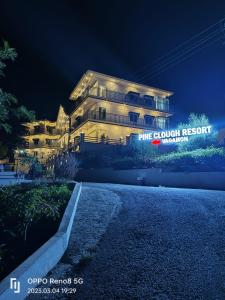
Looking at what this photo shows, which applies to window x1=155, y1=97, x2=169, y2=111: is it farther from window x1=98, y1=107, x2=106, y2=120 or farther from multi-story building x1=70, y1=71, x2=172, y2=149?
window x1=98, y1=107, x2=106, y2=120

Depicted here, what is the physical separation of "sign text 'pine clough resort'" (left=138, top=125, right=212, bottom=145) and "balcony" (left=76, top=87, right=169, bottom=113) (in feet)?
42.7

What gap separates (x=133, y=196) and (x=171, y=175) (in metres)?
7.17

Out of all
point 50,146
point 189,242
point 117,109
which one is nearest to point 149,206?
point 189,242

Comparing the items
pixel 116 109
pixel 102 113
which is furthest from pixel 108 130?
pixel 116 109

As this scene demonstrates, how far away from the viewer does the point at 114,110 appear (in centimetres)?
3894

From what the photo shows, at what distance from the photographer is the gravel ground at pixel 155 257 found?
4.31m

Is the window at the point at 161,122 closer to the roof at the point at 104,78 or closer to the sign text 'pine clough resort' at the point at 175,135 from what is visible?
the roof at the point at 104,78

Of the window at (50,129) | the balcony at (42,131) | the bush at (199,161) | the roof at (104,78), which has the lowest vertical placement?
the bush at (199,161)

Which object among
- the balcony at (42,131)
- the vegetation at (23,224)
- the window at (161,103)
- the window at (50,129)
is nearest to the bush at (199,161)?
the vegetation at (23,224)

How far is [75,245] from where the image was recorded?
628 cm

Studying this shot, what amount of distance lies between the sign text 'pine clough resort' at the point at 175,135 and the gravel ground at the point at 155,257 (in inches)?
553

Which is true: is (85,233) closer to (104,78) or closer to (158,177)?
(158,177)

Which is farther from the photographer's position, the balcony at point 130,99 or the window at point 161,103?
the window at point 161,103

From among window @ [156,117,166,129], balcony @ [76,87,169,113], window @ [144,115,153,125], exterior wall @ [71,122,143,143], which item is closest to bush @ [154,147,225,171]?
exterior wall @ [71,122,143,143]
